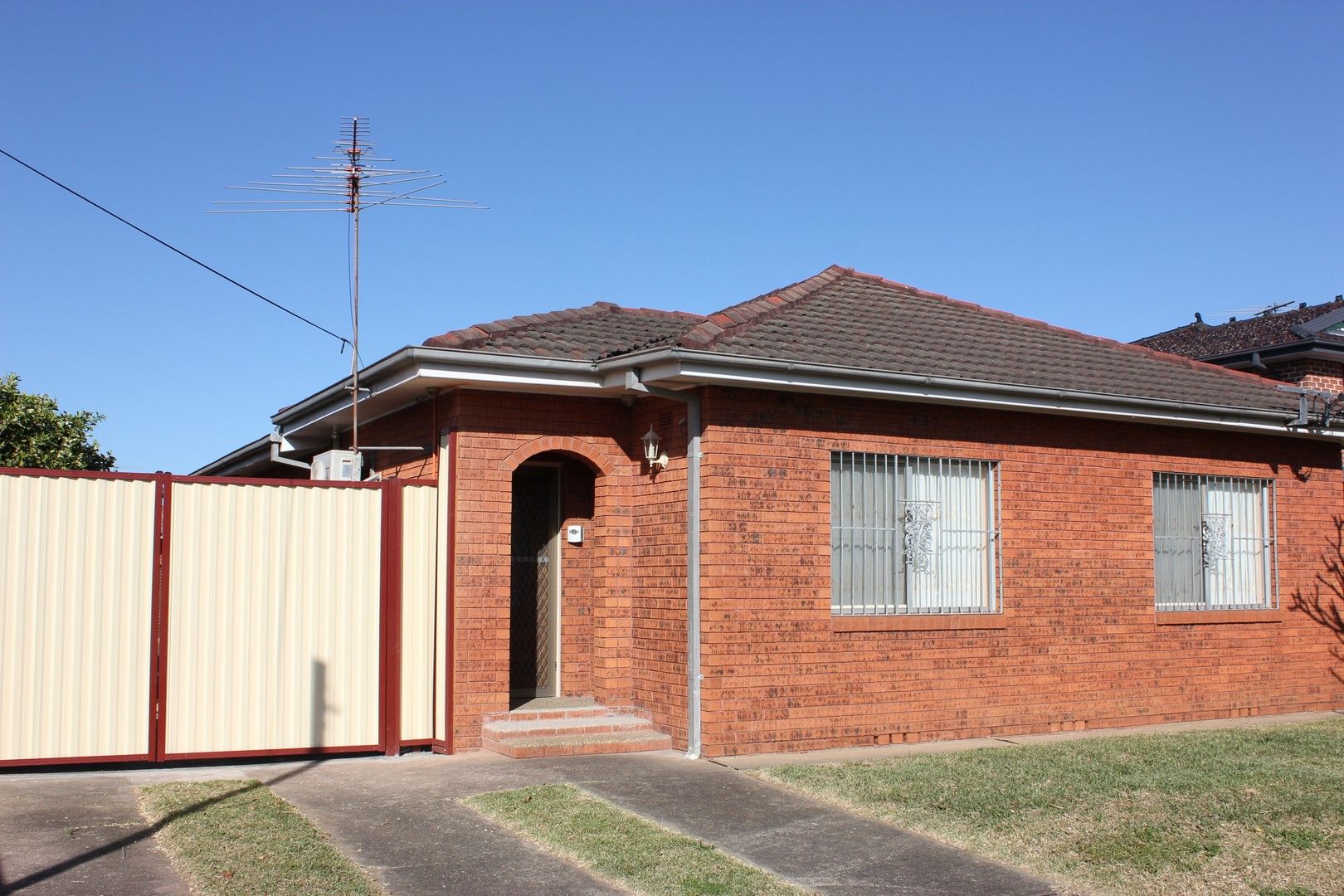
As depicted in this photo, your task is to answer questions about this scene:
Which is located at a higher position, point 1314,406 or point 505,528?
point 1314,406

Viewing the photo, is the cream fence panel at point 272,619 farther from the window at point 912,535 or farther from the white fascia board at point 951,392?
the window at point 912,535

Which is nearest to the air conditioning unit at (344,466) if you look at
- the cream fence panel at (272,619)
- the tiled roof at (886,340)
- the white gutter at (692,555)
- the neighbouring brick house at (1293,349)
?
the cream fence panel at (272,619)

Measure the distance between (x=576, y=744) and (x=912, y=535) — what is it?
355 centimetres

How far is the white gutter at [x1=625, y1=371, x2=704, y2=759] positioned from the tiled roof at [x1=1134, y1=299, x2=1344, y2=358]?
450 inches

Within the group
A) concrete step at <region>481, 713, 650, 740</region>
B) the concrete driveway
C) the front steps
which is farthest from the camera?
concrete step at <region>481, 713, 650, 740</region>

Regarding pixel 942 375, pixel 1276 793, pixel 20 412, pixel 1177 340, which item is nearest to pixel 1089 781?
pixel 1276 793

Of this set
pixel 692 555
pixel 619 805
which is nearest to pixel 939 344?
pixel 692 555

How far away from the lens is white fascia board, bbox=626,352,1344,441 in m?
10.1

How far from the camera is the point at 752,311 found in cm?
1170

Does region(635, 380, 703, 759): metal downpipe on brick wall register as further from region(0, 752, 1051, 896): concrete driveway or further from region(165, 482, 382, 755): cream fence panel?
region(165, 482, 382, 755): cream fence panel

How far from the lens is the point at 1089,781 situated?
29.8 ft

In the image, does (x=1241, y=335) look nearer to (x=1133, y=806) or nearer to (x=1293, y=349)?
(x=1293, y=349)

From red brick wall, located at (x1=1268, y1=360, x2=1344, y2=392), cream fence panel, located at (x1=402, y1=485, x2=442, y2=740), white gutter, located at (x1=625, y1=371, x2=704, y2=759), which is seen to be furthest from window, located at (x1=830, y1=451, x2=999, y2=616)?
red brick wall, located at (x1=1268, y1=360, x2=1344, y2=392)

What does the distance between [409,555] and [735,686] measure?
2.87 meters
